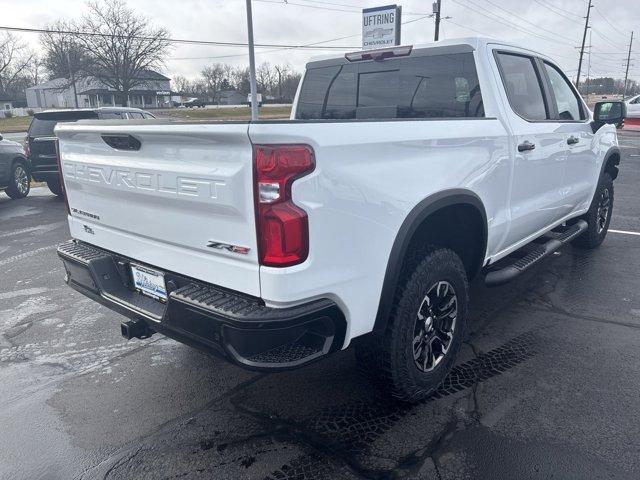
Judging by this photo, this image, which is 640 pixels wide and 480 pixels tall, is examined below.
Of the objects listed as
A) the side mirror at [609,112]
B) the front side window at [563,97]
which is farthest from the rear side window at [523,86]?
the side mirror at [609,112]

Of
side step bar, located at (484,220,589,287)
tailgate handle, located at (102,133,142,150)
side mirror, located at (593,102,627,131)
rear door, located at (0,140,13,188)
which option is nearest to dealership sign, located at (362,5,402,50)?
rear door, located at (0,140,13,188)

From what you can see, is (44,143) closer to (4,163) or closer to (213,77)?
(4,163)

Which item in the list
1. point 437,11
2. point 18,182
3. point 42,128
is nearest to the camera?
point 42,128

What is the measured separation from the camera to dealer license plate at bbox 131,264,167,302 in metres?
2.76

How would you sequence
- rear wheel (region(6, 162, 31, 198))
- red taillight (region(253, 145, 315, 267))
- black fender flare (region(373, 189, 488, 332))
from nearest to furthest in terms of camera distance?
red taillight (region(253, 145, 315, 267)), black fender flare (region(373, 189, 488, 332)), rear wheel (region(6, 162, 31, 198))

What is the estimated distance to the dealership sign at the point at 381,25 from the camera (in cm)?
1812

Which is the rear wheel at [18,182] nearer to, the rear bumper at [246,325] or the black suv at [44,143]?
the black suv at [44,143]

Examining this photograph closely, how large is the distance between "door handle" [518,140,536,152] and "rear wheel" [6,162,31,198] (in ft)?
33.4

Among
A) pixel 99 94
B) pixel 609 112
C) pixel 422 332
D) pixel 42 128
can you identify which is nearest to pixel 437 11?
pixel 42 128

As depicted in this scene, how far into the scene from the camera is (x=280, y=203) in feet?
7.04

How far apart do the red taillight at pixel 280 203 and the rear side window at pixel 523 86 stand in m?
2.18

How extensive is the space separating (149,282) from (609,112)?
4.41 metres

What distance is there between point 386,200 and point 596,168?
3.79 m

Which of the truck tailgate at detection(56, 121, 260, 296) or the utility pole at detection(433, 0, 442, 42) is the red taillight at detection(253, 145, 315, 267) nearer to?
the truck tailgate at detection(56, 121, 260, 296)
